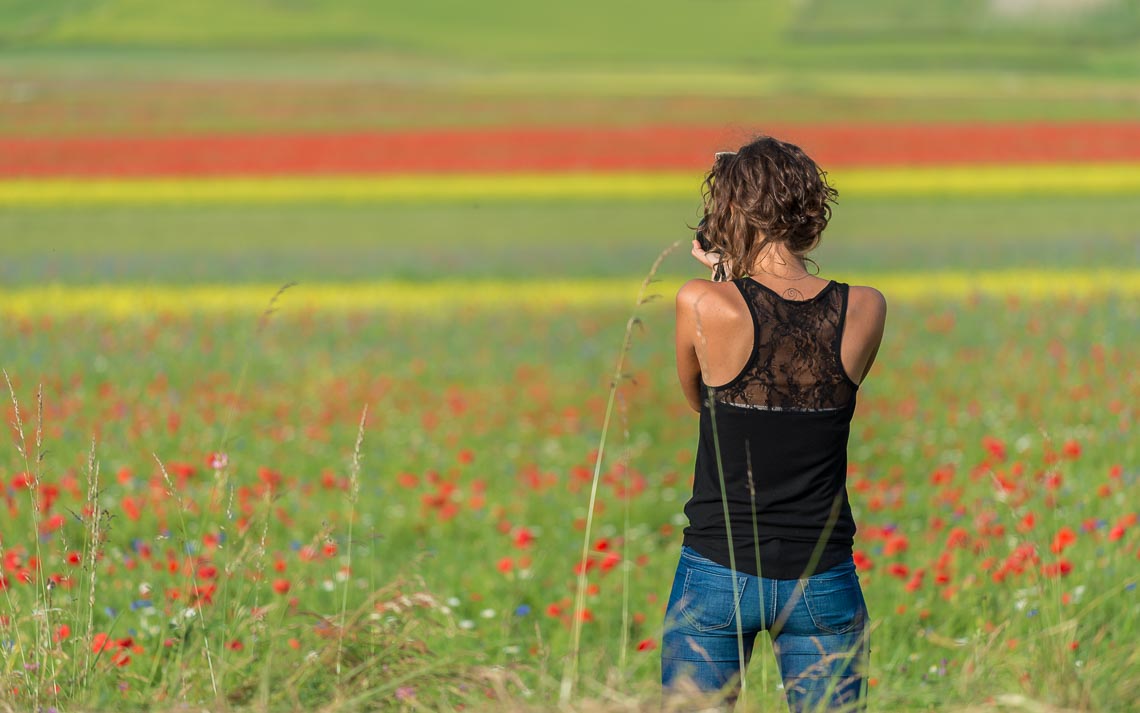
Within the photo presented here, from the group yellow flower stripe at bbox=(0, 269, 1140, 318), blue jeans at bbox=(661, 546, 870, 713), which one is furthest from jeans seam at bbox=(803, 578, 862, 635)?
yellow flower stripe at bbox=(0, 269, 1140, 318)

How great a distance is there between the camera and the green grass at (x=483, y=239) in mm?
17266

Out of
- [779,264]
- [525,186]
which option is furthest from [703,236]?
[525,186]

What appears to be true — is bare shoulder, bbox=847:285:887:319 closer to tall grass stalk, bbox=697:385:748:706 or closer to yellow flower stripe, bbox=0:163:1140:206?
tall grass stalk, bbox=697:385:748:706

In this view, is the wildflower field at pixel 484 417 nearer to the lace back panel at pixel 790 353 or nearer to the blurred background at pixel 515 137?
the blurred background at pixel 515 137

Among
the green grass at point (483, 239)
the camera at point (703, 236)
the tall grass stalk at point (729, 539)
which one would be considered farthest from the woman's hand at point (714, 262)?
the green grass at point (483, 239)

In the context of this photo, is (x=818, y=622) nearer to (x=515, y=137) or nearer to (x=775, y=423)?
(x=775, y=423)

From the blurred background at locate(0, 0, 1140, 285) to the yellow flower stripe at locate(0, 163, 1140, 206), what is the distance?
117mm

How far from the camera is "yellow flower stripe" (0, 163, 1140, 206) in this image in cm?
2531


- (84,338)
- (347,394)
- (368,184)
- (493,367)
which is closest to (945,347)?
(493,367)

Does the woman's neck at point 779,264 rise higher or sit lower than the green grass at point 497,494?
higher

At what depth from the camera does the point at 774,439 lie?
267 centimetres

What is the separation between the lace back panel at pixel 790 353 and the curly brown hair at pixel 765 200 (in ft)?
0.33

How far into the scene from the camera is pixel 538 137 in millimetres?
34438

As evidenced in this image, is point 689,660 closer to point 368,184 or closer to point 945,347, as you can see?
point 945,347
